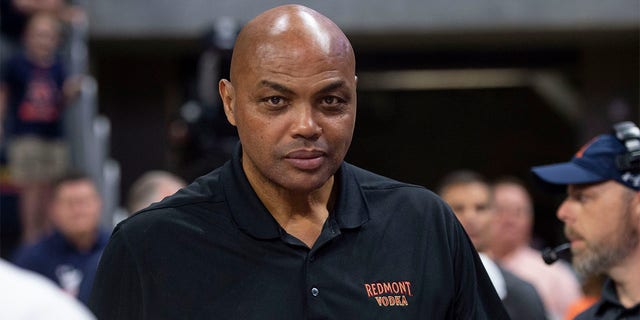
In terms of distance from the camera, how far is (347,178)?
2545mm

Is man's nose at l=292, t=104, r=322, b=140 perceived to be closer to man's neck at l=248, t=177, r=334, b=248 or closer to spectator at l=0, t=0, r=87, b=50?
man's neck at l=248, t=177, r=334, b=248

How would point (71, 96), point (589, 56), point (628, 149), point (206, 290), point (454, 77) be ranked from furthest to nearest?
point (454, 77) < point (589, 56) < point (71, 96) < point (628, 149) < point (206, 290)

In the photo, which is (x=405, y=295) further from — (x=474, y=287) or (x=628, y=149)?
(x=628, y=149)

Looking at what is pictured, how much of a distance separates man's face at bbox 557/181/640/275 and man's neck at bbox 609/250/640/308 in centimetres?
2

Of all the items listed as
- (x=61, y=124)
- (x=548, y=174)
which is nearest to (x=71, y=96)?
(x=61, y=124)

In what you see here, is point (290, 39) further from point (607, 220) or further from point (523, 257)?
point (523, 257)

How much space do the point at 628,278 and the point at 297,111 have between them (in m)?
1.62

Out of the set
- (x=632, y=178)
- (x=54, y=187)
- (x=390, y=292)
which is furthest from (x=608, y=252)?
(x=54, y=187)

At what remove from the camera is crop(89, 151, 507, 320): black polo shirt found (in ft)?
7.50

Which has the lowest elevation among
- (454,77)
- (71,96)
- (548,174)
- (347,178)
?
(454,77)

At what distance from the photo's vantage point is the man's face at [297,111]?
2.30 m

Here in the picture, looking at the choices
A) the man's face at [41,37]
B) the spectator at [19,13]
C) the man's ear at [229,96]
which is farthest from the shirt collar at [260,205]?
the spectator at [19,13]

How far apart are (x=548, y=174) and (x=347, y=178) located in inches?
51.7

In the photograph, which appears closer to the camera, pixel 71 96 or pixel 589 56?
pixel 71 96
